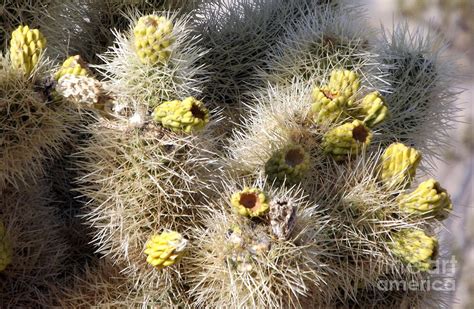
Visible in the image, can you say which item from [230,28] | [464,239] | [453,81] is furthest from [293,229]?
[464,239]

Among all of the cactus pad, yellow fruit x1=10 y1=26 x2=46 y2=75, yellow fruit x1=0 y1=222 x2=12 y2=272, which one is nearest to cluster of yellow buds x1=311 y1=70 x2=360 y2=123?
the cactus pad

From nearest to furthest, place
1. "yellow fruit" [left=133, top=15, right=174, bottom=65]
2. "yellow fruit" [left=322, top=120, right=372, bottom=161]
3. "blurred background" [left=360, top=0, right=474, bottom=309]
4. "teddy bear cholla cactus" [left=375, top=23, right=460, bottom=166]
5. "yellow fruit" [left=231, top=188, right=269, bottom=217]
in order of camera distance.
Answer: "yellow fruit" [left=231, top=188, right=269, bottom=217]
"yellow fruit" [left=133, top=15, right=174, bottom=65]
"yellow fruit" [left=322, top=120, right=372, bottom=161]
"teddy bear cholla cactus" [left=375, top=23, right=460, bottom=166]
"blurred background" [left=360, top=0, right=474, bottom=309]

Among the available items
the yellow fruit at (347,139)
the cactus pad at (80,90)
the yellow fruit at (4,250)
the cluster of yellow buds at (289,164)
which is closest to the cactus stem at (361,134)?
the yellow fruit at (347,139)

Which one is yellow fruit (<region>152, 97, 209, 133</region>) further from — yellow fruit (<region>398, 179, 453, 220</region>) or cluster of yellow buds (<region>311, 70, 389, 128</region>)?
yellow fruit (<region>398, 179, 453, 220</region>)

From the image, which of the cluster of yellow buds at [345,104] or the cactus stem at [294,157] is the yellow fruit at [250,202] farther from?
the cluster of yellow buds at [345,104]

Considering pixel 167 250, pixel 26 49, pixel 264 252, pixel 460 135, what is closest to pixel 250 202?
pixel 264 252

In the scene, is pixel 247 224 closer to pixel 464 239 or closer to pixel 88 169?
pixel 88 169
